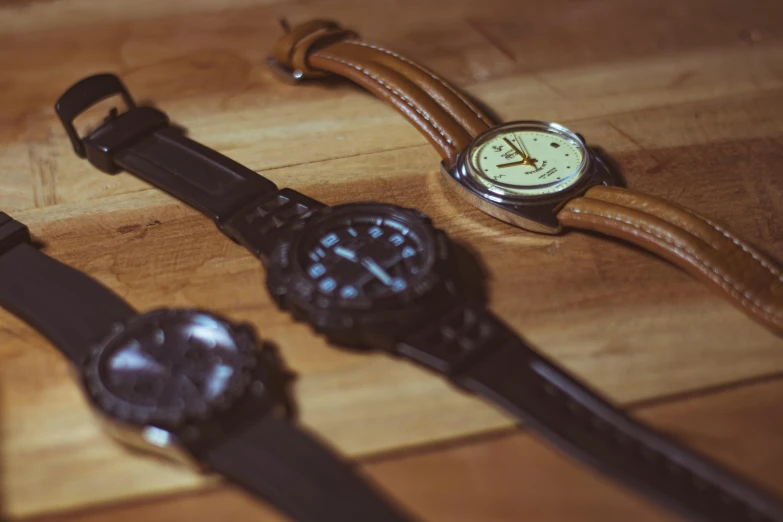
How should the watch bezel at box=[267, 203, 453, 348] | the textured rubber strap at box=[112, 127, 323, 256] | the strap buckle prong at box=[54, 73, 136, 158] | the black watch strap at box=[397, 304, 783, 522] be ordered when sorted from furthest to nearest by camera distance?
the strap buckle prong at box=[54, 73, 136, 158], the textured rubber strap at box=[112, 127, 323, 256], the watch bezel at box=[267, 203, 453, 348], the black watch strap at box=[397, 304, 783, 522]

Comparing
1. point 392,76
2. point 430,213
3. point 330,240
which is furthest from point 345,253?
point 392,76

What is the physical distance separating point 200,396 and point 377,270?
271mm

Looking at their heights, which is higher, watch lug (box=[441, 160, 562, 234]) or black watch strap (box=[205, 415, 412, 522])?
watch lug (box=[441, 160, 562, 234])

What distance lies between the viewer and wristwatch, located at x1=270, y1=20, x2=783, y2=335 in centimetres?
108

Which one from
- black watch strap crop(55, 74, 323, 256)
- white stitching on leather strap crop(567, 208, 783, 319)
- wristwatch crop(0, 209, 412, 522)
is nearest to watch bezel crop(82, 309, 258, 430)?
wristwatch crop(0, 209, 412, 522)

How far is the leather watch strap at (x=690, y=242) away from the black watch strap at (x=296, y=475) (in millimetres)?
507

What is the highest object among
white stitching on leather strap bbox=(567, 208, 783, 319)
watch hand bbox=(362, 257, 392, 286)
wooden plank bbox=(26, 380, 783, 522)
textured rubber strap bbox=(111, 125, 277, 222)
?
textured rubber strap bbox=(111, 125, 277, 222)

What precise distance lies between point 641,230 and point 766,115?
45 centimetres

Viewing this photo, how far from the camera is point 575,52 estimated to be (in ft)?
5.16

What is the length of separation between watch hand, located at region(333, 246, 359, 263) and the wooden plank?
26cm

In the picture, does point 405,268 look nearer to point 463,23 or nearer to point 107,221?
point 107,221

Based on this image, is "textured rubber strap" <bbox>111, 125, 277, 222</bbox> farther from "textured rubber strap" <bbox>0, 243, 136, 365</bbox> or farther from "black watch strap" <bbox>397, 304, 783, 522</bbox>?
"black watch strap" <bbox>397, 304, 783, 522</bbox>

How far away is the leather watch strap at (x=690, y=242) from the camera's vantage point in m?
1.05

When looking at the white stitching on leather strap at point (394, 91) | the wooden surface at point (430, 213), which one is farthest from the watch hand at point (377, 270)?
the white stitching on leather strap at point (394, 91)
